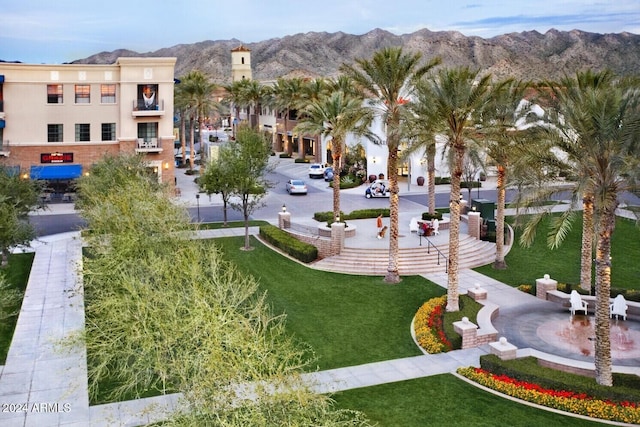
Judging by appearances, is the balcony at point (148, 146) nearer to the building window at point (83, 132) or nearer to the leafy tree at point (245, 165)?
the building window at point (83, 132)

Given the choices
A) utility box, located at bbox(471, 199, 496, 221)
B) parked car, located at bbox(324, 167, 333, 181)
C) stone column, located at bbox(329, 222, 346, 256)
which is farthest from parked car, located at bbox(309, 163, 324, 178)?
stone column, located at bbox(329, 222, 346, 256)

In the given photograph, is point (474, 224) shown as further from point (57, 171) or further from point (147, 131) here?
point (57, 171)

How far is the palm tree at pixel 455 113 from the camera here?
24891 millimetres

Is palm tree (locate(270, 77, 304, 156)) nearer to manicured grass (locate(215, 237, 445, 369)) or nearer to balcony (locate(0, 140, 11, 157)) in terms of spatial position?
balcony (locate(0, 140, 11, 157))

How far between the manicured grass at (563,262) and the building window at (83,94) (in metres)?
37.4

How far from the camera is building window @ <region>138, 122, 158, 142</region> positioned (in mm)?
56312

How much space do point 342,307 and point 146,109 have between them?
35263 mm

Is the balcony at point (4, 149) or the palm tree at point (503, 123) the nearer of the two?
the palm tree at point (503, 123)

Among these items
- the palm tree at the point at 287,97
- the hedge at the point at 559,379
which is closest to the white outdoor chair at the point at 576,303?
the hedge at the point at 559,379

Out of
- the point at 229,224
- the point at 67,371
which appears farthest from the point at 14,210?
the point at 229,224

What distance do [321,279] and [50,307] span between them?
494 inches

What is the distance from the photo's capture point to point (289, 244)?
36125mm

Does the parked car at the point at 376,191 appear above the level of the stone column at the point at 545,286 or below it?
above

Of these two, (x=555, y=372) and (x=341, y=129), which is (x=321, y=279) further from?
(x=555, y=372)
